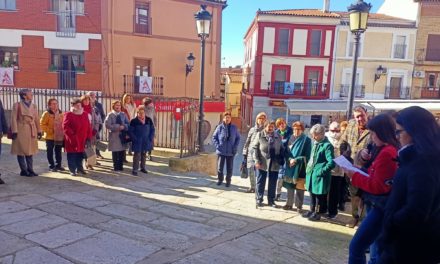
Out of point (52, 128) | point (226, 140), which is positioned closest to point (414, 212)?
point (226, 140)

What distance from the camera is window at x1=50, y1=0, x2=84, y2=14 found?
1911cm

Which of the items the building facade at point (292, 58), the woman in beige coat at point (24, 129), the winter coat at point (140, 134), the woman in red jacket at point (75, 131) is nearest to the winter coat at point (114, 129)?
the winter coat at point (140, 134)

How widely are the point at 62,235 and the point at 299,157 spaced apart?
3.52 meters

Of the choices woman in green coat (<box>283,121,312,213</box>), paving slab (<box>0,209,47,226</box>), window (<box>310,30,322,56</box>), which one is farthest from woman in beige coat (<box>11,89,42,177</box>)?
window (<box>310,30,322,56</box>)

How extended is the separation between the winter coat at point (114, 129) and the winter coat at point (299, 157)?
3.61m

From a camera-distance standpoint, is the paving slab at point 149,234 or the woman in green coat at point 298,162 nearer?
the paving slab at point 149,234

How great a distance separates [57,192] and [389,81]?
95.8 ft

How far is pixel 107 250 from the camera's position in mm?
3529

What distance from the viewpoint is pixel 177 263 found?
3.35 meters

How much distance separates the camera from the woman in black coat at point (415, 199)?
2.03 metres

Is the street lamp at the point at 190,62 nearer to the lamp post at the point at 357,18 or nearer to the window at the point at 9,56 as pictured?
the window at the point at 9,56

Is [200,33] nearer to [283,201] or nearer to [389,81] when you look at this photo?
[283,201]

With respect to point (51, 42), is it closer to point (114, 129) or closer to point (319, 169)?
point (114, 129)

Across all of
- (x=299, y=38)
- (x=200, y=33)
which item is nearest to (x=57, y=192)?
(x=200, y=33)
